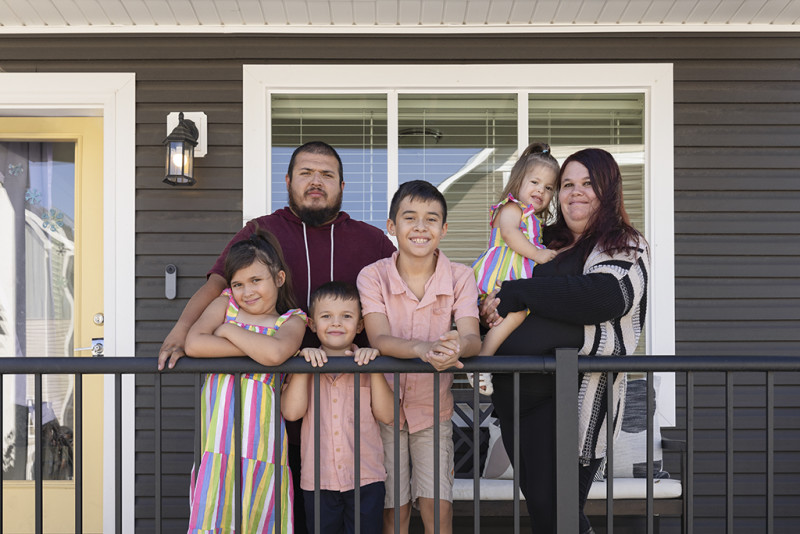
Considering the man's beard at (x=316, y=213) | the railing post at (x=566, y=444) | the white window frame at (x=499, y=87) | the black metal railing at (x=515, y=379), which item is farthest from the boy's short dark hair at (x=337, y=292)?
the white window frame at (x=499, y=87)

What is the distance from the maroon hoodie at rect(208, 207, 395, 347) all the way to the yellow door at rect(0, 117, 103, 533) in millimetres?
1784

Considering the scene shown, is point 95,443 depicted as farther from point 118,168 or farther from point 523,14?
point 523,14

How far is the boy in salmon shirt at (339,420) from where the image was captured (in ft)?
6.61

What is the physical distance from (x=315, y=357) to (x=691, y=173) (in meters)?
2.54

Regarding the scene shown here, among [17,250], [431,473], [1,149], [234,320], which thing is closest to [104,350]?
[17,250]

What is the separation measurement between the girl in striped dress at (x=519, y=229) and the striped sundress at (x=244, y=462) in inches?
24.7

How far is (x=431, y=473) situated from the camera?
80.7 inches

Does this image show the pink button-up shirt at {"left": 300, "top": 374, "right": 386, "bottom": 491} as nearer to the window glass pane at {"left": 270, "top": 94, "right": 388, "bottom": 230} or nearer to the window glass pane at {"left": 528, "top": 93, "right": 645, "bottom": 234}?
the window glass pane at {"left": 270, "top": 94, "right": 388, "bottom": 230}

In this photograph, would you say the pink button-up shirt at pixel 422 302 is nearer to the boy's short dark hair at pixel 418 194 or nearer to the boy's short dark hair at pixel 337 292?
the boy's short dark hair at pixel 337 292

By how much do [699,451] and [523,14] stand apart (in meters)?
2.33

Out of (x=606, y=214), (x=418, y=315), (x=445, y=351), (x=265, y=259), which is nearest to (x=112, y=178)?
(x=265, y=259)

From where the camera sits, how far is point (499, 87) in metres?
3.64

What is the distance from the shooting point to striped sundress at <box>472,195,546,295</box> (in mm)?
2166

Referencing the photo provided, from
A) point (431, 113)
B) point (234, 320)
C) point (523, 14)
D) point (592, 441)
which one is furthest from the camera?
point (431, 113)
